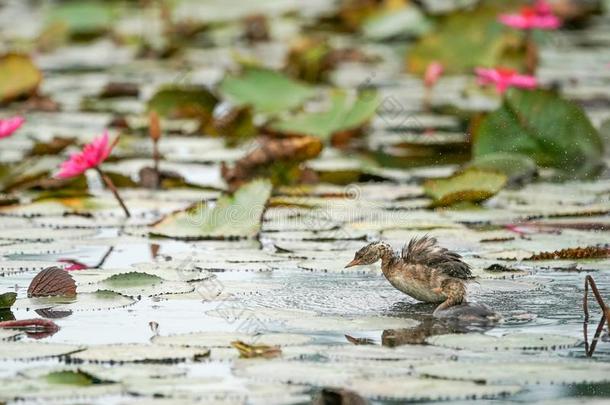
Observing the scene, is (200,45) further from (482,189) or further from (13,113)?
(482,189)

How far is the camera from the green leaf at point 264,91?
25.6 feet

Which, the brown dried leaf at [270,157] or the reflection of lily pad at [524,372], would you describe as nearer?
the reflection of lily pad at [524,372]

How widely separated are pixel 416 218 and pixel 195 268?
111cm

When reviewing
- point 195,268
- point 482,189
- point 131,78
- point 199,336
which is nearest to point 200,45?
point 131,78

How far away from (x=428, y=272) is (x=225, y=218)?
1.35 meters

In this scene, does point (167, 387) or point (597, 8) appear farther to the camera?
point (597, 8)

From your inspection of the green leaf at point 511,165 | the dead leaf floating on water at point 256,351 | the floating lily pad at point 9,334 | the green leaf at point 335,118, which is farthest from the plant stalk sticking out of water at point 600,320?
the green leaf at point 335,118

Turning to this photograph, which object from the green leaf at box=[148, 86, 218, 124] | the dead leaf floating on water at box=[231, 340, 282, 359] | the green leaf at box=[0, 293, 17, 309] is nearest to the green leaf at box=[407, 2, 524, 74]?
the green leaf at box=[148, 86, 218, 124]

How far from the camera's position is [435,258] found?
160 inches

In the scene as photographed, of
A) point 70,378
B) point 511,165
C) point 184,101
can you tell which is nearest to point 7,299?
point 70,378

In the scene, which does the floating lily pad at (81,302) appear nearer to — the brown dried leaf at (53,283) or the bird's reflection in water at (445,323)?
the brown dried leaf at (53,283)

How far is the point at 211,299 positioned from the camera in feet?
13.7

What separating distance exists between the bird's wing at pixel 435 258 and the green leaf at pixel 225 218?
1097mm

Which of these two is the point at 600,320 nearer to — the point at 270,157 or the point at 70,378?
the point at 70,378
